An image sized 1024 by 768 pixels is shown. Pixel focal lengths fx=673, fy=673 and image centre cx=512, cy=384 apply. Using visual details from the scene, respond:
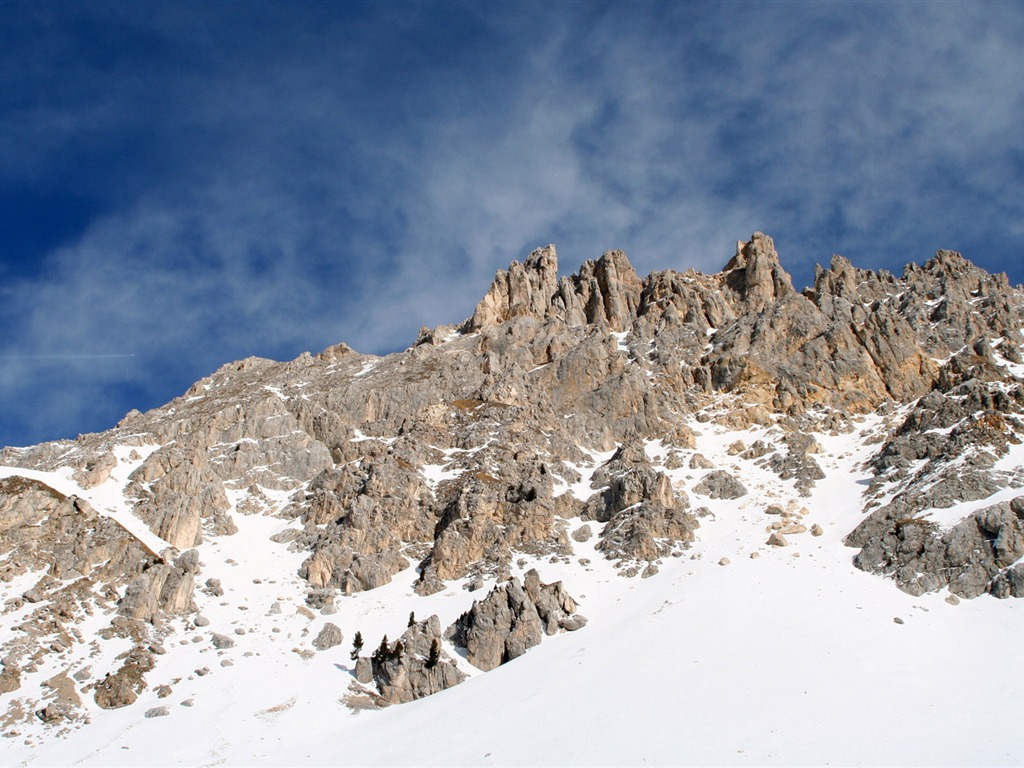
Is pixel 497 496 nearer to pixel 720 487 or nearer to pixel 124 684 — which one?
pixel 720 487

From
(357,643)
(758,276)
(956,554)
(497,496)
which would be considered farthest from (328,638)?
(758,276)

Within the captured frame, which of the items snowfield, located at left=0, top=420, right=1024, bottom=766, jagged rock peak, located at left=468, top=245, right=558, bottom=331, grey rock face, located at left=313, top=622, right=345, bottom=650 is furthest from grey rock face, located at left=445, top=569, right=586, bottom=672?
jagged rock peak, located at left=468, top=245, right=558, bottom=331

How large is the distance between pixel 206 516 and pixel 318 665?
26.9 m

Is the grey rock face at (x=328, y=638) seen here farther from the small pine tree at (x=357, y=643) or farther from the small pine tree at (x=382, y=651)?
the small pine tree at (x=382, y=651)

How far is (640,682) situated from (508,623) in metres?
11.5

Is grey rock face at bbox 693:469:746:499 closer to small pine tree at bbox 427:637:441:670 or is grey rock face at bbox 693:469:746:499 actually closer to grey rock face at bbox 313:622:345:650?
small pine tree at bbox 427:637:441:670

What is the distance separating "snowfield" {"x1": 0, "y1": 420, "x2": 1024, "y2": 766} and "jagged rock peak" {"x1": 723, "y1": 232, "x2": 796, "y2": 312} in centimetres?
6149

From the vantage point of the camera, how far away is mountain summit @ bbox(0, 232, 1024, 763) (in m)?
41.8

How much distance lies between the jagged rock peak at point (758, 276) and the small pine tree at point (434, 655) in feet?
260

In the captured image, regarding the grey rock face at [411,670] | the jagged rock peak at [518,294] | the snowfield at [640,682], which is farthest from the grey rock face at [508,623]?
the jagged rock peak at [518,294]

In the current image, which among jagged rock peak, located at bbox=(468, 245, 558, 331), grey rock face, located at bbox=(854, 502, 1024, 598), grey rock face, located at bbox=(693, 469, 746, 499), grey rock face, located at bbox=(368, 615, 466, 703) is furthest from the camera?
jagged rock peak, located at bbox=(468, 245, 558, 331)

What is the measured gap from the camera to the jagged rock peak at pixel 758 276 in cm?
10831

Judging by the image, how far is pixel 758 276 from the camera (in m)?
111

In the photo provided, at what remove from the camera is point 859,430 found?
74.6 m
